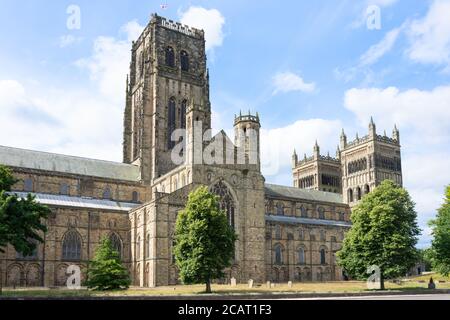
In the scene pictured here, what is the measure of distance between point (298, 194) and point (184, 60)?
101 ft

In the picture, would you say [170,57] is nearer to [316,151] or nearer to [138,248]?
[138,248]

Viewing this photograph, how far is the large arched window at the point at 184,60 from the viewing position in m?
84.2

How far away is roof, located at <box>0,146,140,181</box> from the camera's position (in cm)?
6600

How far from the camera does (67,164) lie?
70250 millimetres

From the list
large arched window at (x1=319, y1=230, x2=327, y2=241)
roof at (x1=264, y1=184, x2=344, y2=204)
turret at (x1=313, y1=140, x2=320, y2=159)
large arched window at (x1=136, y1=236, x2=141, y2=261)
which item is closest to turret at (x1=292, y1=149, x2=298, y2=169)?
turret at (x1=313, y1=140, x2=320, y2=159)

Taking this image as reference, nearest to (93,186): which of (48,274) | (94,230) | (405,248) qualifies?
(94,230)

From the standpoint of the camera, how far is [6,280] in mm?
55250

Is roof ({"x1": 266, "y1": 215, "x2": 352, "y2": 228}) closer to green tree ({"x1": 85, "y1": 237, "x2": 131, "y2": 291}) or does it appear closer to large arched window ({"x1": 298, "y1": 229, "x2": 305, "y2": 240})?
large arched window ({"x1": 298, "y1": 229, "x2": 305, "y2": 240})

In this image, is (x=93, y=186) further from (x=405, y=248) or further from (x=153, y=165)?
(x=405, y=248)

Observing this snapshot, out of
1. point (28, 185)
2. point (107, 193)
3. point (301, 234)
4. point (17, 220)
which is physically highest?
point (28, 185)

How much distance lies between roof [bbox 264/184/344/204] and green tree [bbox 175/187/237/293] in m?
35.6

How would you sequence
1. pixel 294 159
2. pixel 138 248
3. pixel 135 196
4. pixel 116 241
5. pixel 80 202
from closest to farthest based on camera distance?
pixel 138 248, pixel 116 241, pixel 80 202, pixel 135 196, pixel 294 159

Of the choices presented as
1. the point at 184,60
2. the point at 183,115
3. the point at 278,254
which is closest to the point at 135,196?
the point at 183,115
